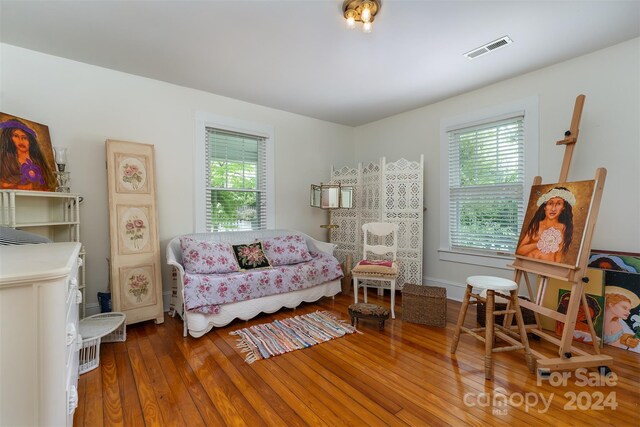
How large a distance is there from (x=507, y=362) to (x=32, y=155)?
13.9 feet

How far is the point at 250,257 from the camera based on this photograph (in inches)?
127

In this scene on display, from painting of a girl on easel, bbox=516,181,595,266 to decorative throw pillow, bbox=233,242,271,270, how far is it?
254 cm

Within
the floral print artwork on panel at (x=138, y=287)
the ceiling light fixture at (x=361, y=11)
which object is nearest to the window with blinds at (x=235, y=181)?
the floral print artwork on panel at (x=138, y=287)

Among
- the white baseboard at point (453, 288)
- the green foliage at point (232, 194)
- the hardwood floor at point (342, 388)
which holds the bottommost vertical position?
the hardwood floor at point (342, 388)

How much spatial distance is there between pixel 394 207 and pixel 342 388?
2.49 meters

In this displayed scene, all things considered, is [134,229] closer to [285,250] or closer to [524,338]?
[285,250]

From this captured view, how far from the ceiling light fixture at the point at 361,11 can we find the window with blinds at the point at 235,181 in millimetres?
2269

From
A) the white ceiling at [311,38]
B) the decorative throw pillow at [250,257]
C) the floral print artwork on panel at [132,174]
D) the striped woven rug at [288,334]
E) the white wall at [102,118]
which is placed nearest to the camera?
the white ceiling at [311,38]

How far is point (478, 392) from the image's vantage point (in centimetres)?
181

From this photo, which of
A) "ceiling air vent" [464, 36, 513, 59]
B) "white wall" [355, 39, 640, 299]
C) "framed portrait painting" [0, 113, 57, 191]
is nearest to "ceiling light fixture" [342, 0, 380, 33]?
"ceiling air vent" [464, 36, 513, 59]

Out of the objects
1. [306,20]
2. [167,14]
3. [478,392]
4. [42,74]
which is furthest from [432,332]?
[42,74]

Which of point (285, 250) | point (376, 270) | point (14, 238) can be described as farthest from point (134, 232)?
point (376, 270)

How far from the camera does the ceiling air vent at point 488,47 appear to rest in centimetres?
241

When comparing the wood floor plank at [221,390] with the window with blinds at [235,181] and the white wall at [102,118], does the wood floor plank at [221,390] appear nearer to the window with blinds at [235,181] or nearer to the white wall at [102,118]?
the white wall at [102,118]
